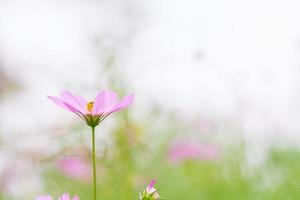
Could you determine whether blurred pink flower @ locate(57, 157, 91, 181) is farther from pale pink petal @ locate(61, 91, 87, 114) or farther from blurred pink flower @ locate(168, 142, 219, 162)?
pale pink petal @ locate(61, 91, 87, 114)

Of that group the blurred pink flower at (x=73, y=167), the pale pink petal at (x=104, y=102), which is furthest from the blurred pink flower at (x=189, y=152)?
the pale pink petal at (x=104, y=102)

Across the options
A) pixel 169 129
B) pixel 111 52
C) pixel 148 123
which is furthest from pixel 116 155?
pixel 169 129

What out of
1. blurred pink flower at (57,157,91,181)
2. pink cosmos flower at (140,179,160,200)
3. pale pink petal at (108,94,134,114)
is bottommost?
pink cosmos flower at (140,179,160,200)

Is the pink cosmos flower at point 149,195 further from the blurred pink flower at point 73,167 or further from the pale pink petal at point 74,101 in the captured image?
the blurred pink flower at point 73,167

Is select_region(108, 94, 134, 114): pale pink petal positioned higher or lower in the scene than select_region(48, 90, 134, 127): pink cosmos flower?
lower

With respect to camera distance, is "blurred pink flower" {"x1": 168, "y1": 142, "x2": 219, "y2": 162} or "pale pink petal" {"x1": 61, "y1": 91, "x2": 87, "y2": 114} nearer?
"pale pink petal" {"x1": 61, "y1": 91, "x2": 87, "y2": 114}

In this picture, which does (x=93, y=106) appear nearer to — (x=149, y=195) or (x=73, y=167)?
(x=149, y=195)

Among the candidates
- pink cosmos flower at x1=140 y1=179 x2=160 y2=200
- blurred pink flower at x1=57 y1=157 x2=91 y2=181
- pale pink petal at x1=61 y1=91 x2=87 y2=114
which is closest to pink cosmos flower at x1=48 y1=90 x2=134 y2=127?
pale pink petal at x1=61 y1=91 x2=87 y2=114
